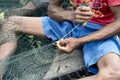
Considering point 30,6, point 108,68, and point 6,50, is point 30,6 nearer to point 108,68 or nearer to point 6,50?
point 6,50

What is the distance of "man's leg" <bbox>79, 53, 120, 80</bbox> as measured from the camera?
3057 millimetres

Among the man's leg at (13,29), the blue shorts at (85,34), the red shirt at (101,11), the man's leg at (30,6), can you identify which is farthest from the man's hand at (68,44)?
the man's leg at (30,6)

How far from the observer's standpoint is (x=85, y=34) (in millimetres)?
3441

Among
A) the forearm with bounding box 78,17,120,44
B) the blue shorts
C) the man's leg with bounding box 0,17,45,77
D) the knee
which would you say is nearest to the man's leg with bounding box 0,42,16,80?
the man's leg with bounding box 0,17,45,77

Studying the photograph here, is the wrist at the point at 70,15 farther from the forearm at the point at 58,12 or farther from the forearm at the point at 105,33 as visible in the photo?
the forearm at the point at 105,33

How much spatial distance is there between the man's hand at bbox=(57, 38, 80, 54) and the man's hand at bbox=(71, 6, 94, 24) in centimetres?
16

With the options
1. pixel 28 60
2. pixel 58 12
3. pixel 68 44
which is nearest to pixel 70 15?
pixel 58 12

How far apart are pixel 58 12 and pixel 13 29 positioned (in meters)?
0.42

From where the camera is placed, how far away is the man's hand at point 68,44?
3199 millimetres

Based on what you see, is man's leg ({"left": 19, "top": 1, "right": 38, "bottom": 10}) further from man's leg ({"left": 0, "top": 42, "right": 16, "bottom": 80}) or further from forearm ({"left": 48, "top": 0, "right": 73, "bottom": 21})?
man's leg ({"left": 0, "top": 42, "right": 16, "bottom": 80})

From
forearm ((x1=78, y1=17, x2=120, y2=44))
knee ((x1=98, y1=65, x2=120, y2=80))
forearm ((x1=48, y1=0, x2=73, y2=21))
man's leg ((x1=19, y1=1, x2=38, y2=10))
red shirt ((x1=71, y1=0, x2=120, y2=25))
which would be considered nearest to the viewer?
knee ((x1=98, y1=65, x2=120, y2=80))

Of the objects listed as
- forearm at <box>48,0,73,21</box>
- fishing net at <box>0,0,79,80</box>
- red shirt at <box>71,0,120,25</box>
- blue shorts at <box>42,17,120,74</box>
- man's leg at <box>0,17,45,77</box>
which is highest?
red shirt at <box>71,0,120,25</box>

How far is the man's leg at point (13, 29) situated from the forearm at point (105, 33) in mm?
519

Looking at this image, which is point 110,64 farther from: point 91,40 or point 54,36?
point 54,36
